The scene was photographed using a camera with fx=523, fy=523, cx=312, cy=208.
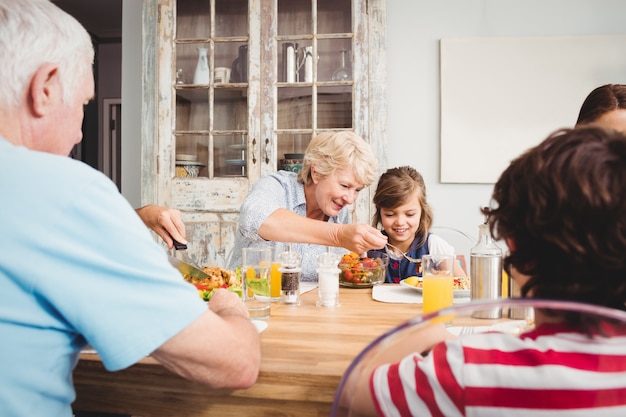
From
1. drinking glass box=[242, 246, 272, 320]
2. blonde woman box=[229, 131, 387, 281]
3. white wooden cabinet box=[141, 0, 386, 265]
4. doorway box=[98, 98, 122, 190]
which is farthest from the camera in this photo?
doorway box=[98, 98, 122, 190]

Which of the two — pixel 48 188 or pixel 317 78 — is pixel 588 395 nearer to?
pixel 48 188

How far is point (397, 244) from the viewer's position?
8.34 ft

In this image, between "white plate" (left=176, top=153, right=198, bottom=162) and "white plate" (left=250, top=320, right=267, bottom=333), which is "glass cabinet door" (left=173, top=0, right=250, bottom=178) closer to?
"white plate" (left=176, top=153, right=198, bottom=162)

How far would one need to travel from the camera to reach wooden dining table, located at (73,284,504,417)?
33.9 inches

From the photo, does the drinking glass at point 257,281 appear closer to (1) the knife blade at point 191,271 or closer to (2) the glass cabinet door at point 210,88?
(1) the knife blade at point 191,271

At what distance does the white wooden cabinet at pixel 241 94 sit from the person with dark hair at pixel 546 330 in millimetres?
2656

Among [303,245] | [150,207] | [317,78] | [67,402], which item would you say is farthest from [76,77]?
[317,78]

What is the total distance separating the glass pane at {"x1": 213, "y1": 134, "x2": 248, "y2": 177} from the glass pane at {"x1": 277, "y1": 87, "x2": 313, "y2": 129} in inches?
11.6

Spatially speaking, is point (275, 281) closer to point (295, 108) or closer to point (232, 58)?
point (295, 108)

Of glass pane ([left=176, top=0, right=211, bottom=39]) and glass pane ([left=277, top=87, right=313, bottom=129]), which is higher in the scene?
glass pane ([left=176, top=0, right=211, bottom=39])

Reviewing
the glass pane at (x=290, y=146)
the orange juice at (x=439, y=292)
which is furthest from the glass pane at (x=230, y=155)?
the orange juice at (x=439, y=292)

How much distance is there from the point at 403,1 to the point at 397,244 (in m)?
1.83

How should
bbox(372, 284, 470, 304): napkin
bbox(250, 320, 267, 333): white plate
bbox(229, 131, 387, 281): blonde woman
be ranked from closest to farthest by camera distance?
bbox(250, 320, 267, 333): white plate → bbox(372, 284, 470, 304): napkin → bbox(229, 131, 387, 281): blonde woman

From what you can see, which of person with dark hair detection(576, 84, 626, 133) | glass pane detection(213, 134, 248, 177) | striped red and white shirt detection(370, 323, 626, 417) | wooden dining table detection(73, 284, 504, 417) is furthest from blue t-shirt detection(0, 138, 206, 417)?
glass pane detection(213, 134, 248, 177)
